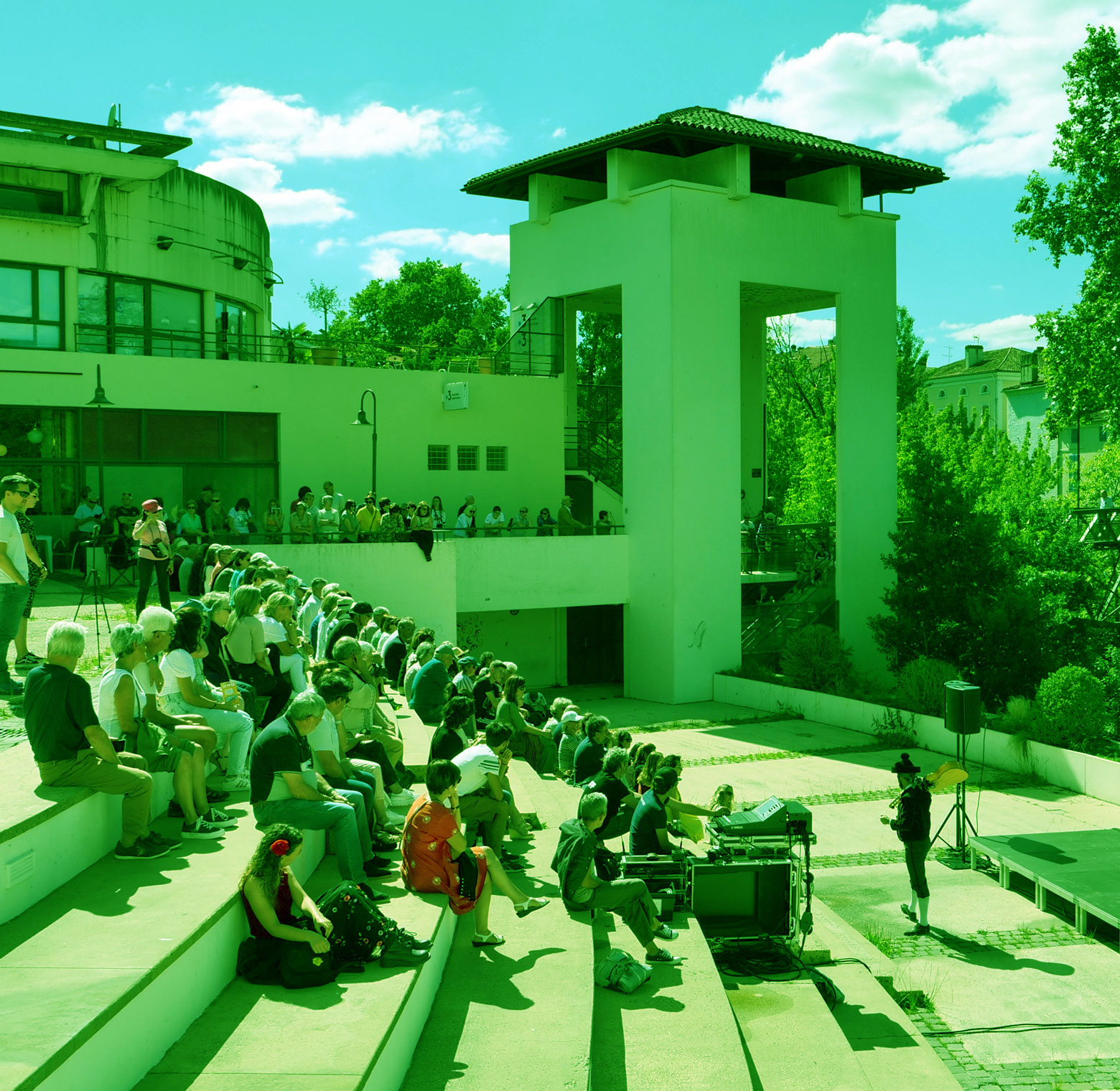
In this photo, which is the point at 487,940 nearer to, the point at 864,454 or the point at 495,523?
the point at 495,523

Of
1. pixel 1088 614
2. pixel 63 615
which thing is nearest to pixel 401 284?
pixel 1088 614

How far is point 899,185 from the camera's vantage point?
31.0 meters

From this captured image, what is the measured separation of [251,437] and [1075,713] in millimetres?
17818

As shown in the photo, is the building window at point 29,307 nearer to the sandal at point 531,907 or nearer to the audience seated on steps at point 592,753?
the audience seated on steps at point 592,753

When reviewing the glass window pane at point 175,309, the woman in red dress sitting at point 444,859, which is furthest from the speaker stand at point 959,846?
the glass window pane at point 175,309

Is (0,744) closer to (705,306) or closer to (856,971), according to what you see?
(856,971)

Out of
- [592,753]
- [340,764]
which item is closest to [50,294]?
[592,753]

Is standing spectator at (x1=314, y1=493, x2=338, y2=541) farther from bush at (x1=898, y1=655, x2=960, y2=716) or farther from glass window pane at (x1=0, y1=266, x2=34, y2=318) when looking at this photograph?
bush at (x1=898, y1=655, x2=960, y2=716)

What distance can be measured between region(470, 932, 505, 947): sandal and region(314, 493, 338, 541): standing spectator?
14.8 meters

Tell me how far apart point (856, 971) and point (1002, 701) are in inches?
673

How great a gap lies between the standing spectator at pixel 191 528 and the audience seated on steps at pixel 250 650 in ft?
32.7

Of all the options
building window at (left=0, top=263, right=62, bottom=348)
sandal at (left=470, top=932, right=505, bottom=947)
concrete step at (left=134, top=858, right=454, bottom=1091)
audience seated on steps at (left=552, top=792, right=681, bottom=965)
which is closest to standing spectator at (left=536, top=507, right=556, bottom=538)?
building window at (left=0, top=263, right=62, bottom=348)

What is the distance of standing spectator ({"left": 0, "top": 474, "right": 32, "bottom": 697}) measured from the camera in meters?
9.03

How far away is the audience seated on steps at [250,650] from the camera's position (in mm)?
9312
